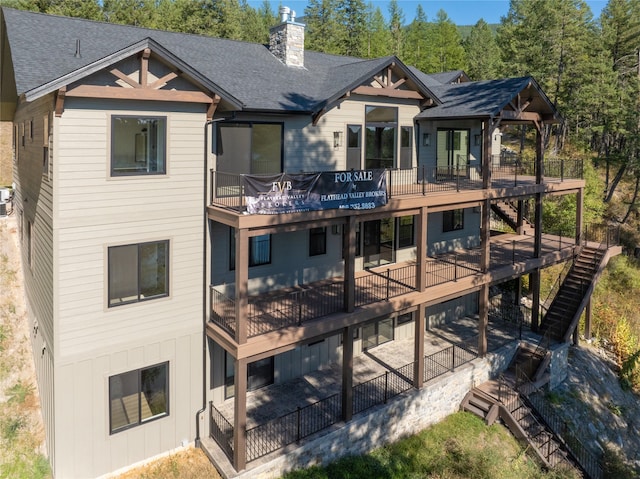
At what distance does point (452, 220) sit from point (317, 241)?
26.8 feet

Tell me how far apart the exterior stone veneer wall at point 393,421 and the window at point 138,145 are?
830 centimetres

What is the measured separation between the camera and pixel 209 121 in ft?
46.1

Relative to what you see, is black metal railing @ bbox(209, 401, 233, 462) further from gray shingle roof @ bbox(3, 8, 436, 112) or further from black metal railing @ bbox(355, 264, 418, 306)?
gray shingle roof @ bbox(3, 8, 436, 112)

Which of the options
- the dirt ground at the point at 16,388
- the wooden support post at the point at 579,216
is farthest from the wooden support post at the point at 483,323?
the dirt ground at the point at 16,388

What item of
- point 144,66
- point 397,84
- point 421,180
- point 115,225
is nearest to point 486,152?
point 421,180

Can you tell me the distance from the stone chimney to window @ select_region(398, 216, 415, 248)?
295 inches

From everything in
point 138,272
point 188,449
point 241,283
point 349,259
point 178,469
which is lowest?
point 178,469

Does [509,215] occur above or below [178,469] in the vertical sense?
above

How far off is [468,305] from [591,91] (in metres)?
28.2

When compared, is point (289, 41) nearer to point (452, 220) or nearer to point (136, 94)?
point (136, 94)

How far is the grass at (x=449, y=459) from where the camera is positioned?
47.7ft

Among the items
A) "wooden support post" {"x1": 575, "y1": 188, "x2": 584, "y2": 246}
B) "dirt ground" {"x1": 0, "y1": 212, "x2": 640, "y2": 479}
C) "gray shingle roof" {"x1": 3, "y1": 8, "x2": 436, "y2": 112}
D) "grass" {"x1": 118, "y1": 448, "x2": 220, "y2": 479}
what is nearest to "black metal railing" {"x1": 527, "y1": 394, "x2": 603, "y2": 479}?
"dirt ground" {"x1": 0, "y1": 212, "x2": 640, "y2": 479}

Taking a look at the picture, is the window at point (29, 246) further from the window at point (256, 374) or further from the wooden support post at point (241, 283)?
the wooden support post at point (241, 283)

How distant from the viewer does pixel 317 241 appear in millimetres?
17875
